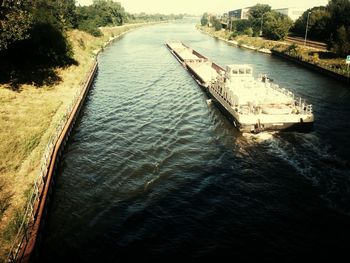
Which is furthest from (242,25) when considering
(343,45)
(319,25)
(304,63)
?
(343,45)

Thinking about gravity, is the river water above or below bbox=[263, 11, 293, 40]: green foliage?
below

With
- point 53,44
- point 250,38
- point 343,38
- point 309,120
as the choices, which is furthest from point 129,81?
point 250,38

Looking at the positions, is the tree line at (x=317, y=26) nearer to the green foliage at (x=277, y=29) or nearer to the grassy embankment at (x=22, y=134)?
the green foliage at (x=277, y=29)

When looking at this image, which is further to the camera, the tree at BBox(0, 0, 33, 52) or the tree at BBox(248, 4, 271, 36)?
the tree at BBox(248, 4, 271, 36)

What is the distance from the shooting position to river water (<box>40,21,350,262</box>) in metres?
17.8

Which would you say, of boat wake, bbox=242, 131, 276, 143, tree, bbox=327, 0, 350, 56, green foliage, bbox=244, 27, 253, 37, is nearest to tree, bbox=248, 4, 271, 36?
green foliage, bbox=244, 27, 253, 37

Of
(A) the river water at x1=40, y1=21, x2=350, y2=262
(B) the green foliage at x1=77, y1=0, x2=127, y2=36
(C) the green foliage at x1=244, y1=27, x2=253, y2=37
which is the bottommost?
(A) the river water at x1=40, y1=21, x2=350, y2=262

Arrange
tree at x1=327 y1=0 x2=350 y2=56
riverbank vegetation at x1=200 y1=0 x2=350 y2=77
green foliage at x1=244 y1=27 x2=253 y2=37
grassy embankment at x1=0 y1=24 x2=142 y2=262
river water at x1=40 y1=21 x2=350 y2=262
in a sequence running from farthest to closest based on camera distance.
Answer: green foliage at x1=244 y1=27 x2=253 y2=37 < riverbank vegetation at x1=200 y1=0 x2=350 y2=77 < tree at x1=327 y1=0 x2=350 y2=56 < grassy embankment at x1=0 y1=24 x2=142 y2=262 < river water at x1=40 y1=21 x2=350 y2=262

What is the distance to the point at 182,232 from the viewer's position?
1883 cm

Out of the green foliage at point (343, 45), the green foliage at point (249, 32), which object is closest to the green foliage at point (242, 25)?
the green foliage at point (249, 32)

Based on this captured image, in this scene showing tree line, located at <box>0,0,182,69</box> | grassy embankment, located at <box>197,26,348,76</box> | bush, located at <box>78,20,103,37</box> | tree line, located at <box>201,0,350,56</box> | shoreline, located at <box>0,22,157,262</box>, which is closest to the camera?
shoreline, located at <box>0,22,157,262</box>

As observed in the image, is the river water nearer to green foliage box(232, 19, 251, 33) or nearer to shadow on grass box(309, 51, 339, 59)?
shadow on grass box(309, 51, 339, 59)

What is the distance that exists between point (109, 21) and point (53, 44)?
435ft

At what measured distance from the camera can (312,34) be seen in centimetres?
10969
